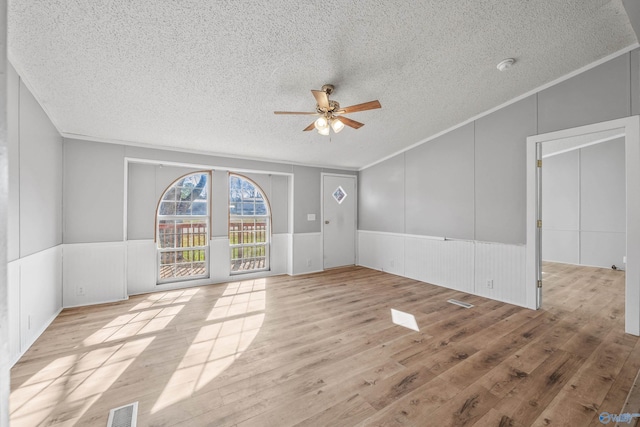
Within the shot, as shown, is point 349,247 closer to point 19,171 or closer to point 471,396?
point 471,396

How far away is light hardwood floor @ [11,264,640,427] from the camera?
1.66 m

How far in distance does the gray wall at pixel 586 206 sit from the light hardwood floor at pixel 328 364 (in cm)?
276

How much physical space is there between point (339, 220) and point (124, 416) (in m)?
5.07

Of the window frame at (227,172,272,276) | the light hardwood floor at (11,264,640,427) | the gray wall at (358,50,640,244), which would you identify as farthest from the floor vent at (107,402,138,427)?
the gray wall at (358,50,640,244)

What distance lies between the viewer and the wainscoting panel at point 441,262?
13.9 feet

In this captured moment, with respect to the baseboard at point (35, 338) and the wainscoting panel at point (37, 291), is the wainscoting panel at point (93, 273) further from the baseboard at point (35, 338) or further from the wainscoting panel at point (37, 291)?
the baseboard at point (35, 338)

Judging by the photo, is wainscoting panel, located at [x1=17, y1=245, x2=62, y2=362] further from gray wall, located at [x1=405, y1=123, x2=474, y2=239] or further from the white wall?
gray wall, located at [x1=405, y1=123, x2=474, y2=239]

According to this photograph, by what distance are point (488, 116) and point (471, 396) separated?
3.94m

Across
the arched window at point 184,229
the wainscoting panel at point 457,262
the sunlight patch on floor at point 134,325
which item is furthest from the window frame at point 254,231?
the wainscoting panel at point 457,262

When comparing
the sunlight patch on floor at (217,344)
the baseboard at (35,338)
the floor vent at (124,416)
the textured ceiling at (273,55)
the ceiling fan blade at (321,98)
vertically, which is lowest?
the sunlight patch on floor at (217,344)

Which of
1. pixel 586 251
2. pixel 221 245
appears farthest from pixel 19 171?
pixel 586 251

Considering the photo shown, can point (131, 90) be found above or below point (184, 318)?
above

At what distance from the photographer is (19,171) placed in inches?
90.3

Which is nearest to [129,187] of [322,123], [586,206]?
[322,123]
